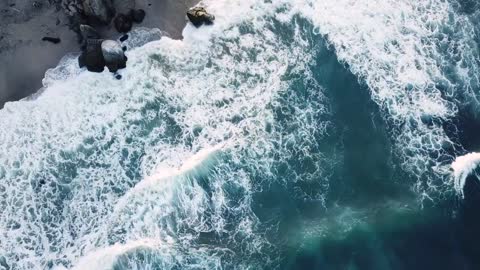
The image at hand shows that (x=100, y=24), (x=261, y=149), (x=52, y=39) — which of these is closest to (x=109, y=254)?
(x=261, y=149)

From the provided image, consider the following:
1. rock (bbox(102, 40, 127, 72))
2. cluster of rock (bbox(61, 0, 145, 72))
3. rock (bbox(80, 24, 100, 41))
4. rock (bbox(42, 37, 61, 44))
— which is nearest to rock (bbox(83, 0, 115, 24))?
cluster of rock (bbox(61, 0, 145, 72))


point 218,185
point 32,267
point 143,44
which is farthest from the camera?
point 143,44

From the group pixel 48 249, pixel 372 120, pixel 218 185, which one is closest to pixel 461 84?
pixel 372 120

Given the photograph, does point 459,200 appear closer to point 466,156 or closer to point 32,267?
point 466,156

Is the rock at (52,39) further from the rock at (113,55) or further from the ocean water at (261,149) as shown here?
the rock at (113,55)

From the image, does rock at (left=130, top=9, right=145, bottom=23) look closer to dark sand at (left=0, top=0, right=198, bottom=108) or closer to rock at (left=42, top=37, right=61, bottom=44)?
dark sand at (left=0, top=0, right=198, bottom=108)

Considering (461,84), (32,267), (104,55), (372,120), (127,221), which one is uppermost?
(461,84)

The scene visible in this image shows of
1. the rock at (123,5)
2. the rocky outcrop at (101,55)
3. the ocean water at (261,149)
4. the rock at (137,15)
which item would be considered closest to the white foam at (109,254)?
the ocean water at (261,149)
